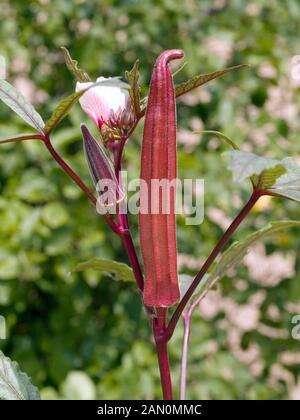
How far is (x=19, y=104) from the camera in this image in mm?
492

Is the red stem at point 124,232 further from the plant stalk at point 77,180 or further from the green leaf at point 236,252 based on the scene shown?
the green leaf at point 236,252

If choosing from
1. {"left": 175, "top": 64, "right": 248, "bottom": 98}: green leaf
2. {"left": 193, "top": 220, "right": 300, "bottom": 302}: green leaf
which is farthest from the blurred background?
{"left": 175, "top": 64, "right": 248, "bottom": 98}: green leaf

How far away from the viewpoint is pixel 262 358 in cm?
160

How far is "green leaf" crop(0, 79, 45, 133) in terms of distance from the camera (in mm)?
488

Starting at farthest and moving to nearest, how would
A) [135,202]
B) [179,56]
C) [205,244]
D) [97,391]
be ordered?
[205,244] → [97,391] → [135,202] → [179,56]

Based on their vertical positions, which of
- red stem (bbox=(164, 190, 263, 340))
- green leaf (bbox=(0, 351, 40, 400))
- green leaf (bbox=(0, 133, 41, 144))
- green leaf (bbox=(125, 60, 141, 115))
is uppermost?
green leaf (bbox=(125, 60, 141, 115))

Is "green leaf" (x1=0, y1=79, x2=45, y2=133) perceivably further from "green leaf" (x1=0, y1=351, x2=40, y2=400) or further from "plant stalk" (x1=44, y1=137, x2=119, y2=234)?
"green leaf" (x1=0, y1=351, x2=40, y2=400)

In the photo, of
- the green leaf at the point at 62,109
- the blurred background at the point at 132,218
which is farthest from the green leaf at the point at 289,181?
the blurred background at the point at 132,218

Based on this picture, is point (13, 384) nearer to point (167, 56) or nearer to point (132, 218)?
point (167, 56)

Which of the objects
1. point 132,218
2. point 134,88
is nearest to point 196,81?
point 134,88

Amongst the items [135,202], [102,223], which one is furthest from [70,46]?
[135,202]

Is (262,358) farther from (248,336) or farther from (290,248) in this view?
(290,248)

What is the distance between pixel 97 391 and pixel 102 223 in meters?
0.30

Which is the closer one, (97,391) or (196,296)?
(196,296)
